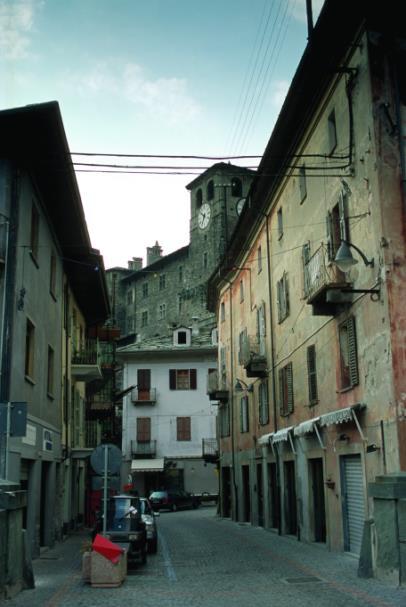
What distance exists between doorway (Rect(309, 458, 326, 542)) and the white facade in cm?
2978

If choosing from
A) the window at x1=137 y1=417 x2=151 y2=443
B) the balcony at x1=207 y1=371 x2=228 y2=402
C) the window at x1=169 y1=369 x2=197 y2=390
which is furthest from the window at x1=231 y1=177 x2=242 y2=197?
the balcony at x1=207 y1=371 x2=228 y2=402

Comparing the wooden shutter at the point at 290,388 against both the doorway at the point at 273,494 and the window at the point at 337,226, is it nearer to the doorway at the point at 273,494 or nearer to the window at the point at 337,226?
the doorway at the point at 273,494

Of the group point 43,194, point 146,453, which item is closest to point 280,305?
point 43,194

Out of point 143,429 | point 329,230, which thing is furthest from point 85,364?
point 143,429

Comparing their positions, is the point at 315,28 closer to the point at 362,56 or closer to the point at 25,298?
the point at 362,56

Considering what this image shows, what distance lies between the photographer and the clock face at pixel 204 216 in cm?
6659

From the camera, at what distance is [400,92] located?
1415cm

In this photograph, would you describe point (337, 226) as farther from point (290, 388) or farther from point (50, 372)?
point (50, 372)

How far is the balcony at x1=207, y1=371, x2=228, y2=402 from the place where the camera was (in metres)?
33.2

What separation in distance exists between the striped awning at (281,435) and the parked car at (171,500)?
21.7 metres

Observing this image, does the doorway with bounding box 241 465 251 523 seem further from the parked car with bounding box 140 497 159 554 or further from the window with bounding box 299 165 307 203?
the window with bounding box 299 165 307 203

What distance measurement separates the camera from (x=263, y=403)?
25.4m

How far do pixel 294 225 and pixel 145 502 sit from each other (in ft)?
29.3

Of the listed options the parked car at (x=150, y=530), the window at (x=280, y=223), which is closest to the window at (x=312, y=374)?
the window at (x=280, y=223)
